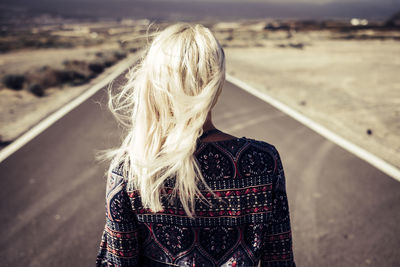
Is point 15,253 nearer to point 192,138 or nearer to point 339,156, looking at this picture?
point 192,138

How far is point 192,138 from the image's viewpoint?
1.21m

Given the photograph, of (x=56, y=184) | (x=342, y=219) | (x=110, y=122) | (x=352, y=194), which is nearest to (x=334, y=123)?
(x=352, y=194)

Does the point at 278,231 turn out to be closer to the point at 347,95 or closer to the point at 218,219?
the point at 218,219

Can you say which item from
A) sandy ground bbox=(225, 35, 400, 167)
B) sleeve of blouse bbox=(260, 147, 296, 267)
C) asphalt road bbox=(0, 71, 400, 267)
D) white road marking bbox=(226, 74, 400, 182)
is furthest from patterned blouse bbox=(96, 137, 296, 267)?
sandy ground bbox=(225, 35, 400, 167)

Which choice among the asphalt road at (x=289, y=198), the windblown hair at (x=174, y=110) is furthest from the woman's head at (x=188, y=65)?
the asphalt road at (x=289, y=198)

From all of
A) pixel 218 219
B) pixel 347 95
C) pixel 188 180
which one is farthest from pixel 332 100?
pixel 188 180

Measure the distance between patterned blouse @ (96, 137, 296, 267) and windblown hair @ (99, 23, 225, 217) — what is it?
71mm

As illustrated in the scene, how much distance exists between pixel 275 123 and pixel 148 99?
6.13 meters

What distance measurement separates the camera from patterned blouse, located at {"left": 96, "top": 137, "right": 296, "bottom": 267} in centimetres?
131

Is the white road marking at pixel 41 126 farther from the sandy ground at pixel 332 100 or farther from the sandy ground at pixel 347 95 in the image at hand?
the sandy ground at pixel 347 95

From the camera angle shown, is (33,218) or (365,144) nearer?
(33,218)

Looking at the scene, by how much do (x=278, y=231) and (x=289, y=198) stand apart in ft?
9.16

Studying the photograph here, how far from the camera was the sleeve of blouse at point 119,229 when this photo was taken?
1.33m

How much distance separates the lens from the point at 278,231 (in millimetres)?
1449
